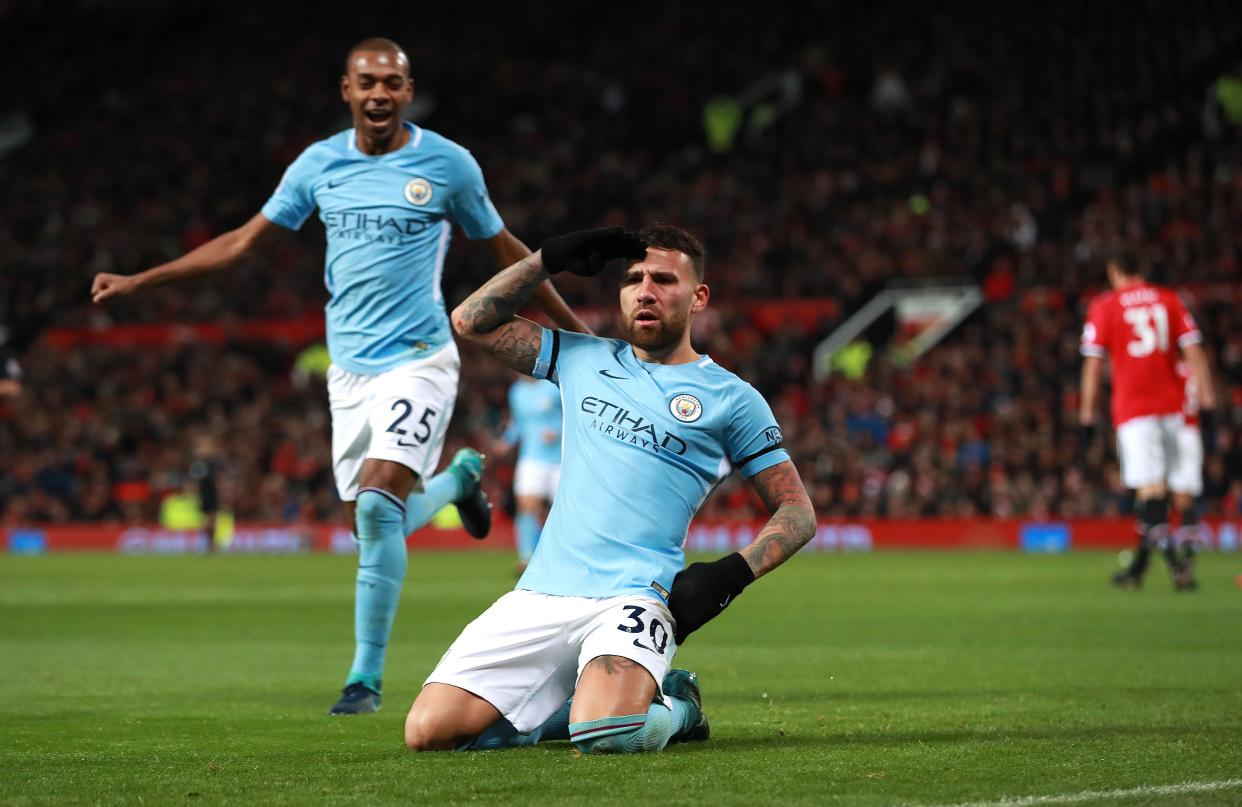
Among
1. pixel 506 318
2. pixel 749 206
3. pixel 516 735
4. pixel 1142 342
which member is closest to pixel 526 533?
pixel 1142 342

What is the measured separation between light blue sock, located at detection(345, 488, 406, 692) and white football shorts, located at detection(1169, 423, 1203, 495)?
870 cm

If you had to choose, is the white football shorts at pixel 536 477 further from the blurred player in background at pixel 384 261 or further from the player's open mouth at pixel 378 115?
the player's open mouth at pixel 378 115

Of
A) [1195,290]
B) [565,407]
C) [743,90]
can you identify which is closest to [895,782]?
[565,407]

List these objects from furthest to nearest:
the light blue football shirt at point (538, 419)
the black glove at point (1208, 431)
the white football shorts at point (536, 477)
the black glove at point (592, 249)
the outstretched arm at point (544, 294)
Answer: the black glove at point (1208, 431) → the white football shorts at point (536, 477) → the light blue football shirt at point (538, 419) → the outstretched arm at point (544, 294) → the black glove at point (592, 249)

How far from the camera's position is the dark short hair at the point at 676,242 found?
5.59 meters

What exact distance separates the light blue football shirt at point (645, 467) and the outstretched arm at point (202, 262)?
211cm

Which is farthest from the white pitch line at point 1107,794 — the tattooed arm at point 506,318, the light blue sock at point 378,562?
the light blue sock at point 378,562

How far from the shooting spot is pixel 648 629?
5.27m

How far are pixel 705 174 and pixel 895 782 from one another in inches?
1128

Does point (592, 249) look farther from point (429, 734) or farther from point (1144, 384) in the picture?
point (1144, 384)

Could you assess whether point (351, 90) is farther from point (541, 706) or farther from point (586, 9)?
point (586, 9)

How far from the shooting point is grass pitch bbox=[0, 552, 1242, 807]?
458 cm

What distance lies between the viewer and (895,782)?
4605mm

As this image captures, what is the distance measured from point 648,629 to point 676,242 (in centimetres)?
128
